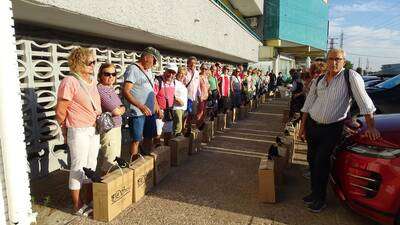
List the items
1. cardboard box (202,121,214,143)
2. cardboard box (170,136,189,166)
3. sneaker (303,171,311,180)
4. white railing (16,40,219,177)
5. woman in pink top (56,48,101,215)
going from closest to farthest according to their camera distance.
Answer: woman in pink top (56,48,101,215) → white railing (16,40,219,177) → sneaker (303,171,311,180) → cardboard box (170,136,189,166) → cardboard box (202,121,214,143)

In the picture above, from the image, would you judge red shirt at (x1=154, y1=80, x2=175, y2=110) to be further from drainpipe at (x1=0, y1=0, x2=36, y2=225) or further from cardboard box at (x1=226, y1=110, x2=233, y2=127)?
cardboard box at (x1=226, y1=110, x2=233, y2=127)

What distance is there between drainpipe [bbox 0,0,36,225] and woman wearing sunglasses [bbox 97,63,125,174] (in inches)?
47.0

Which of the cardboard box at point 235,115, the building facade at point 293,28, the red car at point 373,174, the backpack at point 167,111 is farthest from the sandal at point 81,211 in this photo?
the building facade at point 293,28

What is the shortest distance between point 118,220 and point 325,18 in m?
52.3

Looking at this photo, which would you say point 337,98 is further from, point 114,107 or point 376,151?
point 114,107

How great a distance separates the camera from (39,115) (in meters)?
5.01

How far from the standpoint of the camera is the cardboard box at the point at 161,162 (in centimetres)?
456

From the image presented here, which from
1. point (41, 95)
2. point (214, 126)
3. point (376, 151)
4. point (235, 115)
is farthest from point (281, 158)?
point (235, 115)

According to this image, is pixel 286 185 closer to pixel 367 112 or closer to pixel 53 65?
pixel 367 112

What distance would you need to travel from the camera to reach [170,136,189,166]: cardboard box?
546 centimetres

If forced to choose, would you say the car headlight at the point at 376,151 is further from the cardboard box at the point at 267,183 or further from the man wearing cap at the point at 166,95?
the man wearing cap at the point at 166,95

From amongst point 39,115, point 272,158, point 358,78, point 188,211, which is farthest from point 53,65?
point 358,78

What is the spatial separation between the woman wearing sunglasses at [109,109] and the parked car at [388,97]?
19.2 ft

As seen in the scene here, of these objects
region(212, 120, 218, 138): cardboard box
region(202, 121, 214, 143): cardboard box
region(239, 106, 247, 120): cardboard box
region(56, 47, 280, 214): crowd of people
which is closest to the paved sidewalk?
region(56, 47, 280, 214): crowd of people
